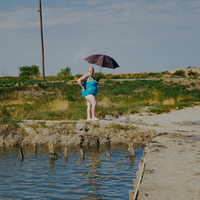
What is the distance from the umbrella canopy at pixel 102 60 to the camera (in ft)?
43.0

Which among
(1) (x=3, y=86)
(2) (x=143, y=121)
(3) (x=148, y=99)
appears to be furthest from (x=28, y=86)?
(2) (x=143, y=121)

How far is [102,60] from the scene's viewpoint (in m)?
13.1

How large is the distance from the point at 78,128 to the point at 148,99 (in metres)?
12.1

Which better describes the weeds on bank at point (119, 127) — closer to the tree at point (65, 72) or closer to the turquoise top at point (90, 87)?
the turquoise top at point (90, 87)

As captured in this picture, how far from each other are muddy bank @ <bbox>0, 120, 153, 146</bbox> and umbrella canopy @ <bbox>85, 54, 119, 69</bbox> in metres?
2.69

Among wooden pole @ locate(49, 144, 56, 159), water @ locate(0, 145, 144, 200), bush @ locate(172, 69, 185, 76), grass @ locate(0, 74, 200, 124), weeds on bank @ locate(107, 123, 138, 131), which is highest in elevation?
bush @ locate(172, 69, 185, 76)

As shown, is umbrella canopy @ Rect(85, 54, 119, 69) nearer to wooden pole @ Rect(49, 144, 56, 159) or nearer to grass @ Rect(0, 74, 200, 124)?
wooden pole @ Rect(49, 144, 56, 159)

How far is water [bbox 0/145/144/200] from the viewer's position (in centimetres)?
720

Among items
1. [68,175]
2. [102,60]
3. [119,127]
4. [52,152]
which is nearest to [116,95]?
[119,127]

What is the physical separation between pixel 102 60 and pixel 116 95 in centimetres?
1619

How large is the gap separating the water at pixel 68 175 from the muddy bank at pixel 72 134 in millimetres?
1344

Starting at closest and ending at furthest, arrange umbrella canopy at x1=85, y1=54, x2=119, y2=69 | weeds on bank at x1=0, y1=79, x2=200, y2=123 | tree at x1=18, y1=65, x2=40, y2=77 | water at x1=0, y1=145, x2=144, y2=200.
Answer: water at x1=0, y1=145, x2=144, y2=200, umbrella canopy at x1=85, y1=54, x2=119, y2=69, weeds on bank at x1=0, y1=79, x2=200, y2=123, tree at x1=18, y1=65, x2=40, y2=77

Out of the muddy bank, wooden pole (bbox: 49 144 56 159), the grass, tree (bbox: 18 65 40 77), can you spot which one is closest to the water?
wooden pole (bbox: 49 144 56 159)

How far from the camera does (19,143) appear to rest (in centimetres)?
1359
